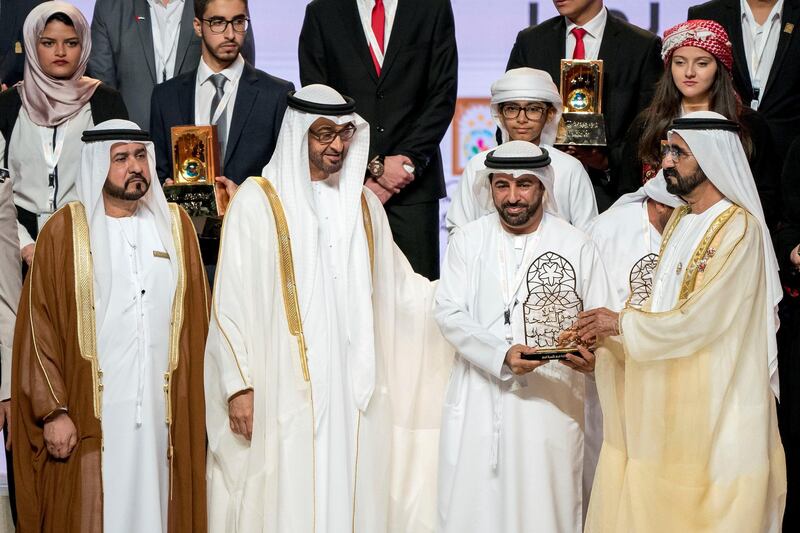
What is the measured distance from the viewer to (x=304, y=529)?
6.60m

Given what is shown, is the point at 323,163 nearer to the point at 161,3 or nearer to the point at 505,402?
the point at 505,402

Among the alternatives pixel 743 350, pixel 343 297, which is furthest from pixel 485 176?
pixel 743 350

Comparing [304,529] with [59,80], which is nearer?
Result: [304,529]

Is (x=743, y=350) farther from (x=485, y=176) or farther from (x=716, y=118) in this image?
(x=485, y=176)

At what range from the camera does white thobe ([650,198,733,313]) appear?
249 inches

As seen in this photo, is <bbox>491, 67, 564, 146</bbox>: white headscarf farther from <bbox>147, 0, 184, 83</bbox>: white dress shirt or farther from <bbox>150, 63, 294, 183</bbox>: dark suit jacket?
<bbox>147, 0, 184, 83</bbox>: white dress shirt

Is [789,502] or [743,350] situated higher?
[743,350]

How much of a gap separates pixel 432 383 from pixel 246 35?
2.40 m

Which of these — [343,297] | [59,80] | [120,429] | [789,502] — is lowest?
[789,502]

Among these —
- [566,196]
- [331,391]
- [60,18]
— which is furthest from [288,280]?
[60,18]

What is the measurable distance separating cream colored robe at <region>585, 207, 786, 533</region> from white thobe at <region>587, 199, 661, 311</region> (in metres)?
0.70

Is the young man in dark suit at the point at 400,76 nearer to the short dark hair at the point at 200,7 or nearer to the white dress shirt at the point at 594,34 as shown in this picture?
the short dark hair at the point at 200,7

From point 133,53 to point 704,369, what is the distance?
377 centimetres

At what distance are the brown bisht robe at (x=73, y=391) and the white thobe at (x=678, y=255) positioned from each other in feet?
6.90
